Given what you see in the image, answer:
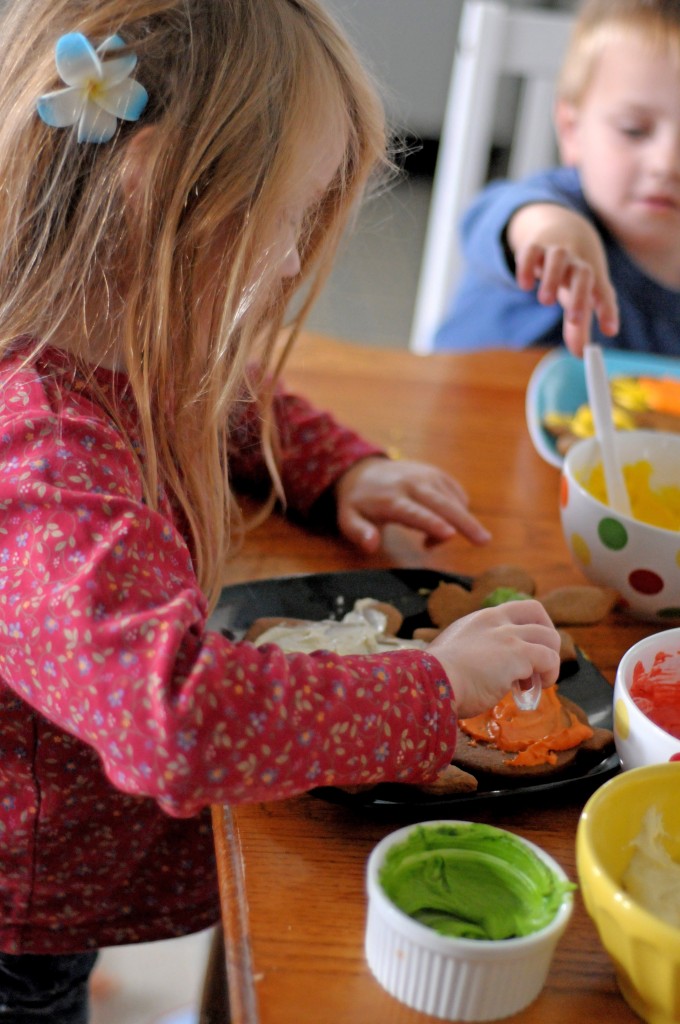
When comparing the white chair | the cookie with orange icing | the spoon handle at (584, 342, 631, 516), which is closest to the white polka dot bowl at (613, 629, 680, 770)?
the cookie with orange icing

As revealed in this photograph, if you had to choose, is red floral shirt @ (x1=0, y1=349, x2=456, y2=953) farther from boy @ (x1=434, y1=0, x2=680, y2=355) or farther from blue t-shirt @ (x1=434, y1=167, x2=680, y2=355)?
blue t-shirt @ (x1=434, y1=167, x2=680, y2=355)

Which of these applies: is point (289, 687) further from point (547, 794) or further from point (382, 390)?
point (382, 390)

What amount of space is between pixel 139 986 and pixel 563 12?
345 cm

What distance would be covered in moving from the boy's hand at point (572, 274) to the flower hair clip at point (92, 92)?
1.64 ft

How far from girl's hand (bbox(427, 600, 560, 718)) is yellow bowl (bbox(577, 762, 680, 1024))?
0.32ft

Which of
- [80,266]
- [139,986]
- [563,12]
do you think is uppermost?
[80,266]

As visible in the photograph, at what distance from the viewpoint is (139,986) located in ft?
4.43

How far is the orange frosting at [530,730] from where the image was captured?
61cm

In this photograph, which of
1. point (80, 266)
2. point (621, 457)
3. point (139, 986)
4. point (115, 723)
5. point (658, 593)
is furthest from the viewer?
point (139, 986)

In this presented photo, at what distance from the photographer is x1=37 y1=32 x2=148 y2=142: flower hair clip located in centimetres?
59

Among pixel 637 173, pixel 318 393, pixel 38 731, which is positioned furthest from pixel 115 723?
pixel 637 173

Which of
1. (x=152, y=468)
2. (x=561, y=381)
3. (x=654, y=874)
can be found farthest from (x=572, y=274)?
(x=654, y=874)

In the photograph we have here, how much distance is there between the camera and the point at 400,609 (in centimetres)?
76

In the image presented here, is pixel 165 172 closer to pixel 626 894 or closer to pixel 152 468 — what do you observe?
pixel 152 468
